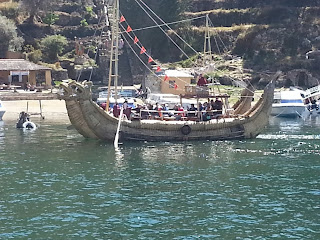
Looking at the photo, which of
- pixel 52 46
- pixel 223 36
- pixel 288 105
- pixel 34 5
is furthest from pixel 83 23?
pixel 288 105

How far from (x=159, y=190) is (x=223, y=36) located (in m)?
75.7

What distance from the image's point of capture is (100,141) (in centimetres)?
5288

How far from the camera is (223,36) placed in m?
107

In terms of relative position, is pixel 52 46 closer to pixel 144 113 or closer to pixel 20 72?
pixel 20 72

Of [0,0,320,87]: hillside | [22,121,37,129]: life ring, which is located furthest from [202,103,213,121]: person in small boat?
[0,0,320,87]: hillside

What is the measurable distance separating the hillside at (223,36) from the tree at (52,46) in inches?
64.7

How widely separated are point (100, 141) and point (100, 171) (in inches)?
515

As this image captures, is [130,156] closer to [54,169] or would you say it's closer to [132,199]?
[54,169]

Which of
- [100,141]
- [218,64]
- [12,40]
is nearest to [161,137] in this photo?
[100,141]

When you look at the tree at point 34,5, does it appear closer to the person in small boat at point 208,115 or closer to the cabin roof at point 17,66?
the cabin roof at point 17,66

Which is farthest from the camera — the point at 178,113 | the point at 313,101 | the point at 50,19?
the point at 50,19

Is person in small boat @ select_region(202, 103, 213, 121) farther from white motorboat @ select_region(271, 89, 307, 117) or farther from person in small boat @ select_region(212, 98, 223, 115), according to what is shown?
white motorboat @ select_region(271, 89, 307, 117)

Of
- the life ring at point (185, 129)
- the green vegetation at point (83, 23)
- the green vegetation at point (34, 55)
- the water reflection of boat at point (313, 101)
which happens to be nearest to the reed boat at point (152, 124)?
the life ring at point (185, 129)

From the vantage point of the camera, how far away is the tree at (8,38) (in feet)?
323
